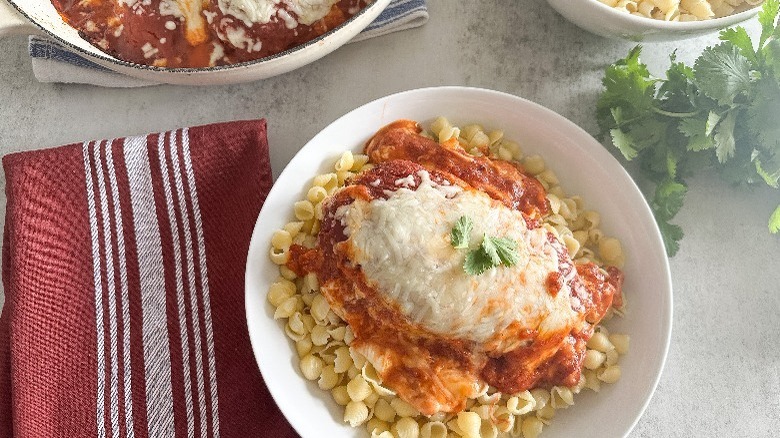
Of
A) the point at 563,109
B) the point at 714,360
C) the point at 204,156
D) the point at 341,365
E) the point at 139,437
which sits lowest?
the point at 714,360

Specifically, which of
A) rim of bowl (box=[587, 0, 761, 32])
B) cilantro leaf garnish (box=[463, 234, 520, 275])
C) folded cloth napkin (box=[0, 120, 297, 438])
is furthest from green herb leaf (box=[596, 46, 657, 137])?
folded cloth napkin (box=[0, 120, 297, 438])

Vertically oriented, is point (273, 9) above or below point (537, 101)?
above

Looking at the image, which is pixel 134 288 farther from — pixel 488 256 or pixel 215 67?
pixel 488 256

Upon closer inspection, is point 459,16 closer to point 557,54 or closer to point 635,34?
point 557,54

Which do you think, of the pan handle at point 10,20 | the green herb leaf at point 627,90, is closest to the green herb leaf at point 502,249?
the green herb leaf at point 627,90

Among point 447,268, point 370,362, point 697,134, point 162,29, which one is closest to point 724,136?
point 697,134

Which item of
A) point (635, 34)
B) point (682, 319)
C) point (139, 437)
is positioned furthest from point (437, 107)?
point (139, 437)
